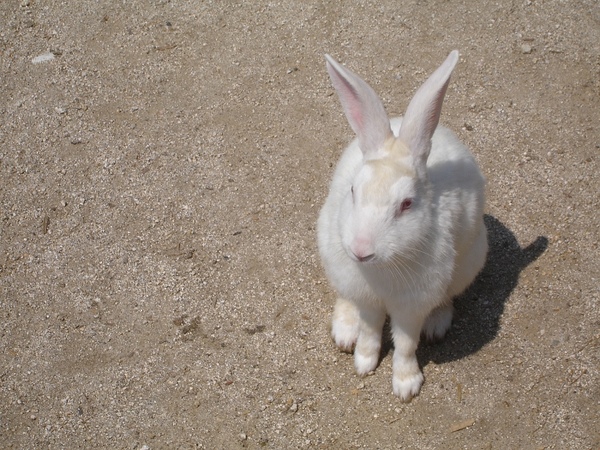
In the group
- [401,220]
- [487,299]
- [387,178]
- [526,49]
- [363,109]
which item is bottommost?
[487,299]

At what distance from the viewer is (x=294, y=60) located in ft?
20.7

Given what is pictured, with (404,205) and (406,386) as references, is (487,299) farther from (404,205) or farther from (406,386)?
(404,205)

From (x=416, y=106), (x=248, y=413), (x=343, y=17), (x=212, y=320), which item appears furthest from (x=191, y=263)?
(x=343, y=17)

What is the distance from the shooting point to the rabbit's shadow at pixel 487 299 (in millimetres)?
4707

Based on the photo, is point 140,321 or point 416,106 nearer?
point 416,106

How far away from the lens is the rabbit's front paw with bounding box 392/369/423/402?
4414mm

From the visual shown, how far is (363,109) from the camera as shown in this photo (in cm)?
383

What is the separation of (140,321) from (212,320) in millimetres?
445

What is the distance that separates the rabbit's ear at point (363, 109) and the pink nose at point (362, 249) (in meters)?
0.55

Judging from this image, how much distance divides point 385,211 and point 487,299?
1.63 m

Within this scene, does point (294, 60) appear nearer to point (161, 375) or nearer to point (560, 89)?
point (560, 89)

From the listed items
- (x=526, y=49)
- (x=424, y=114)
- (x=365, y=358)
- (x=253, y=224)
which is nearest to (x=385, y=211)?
(x=424, y=114)

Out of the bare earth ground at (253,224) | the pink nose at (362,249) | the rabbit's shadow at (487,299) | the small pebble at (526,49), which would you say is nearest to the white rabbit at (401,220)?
the pink nose at (362,249)

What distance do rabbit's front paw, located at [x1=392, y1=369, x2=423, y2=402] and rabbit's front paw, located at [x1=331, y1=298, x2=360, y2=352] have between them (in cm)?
38
